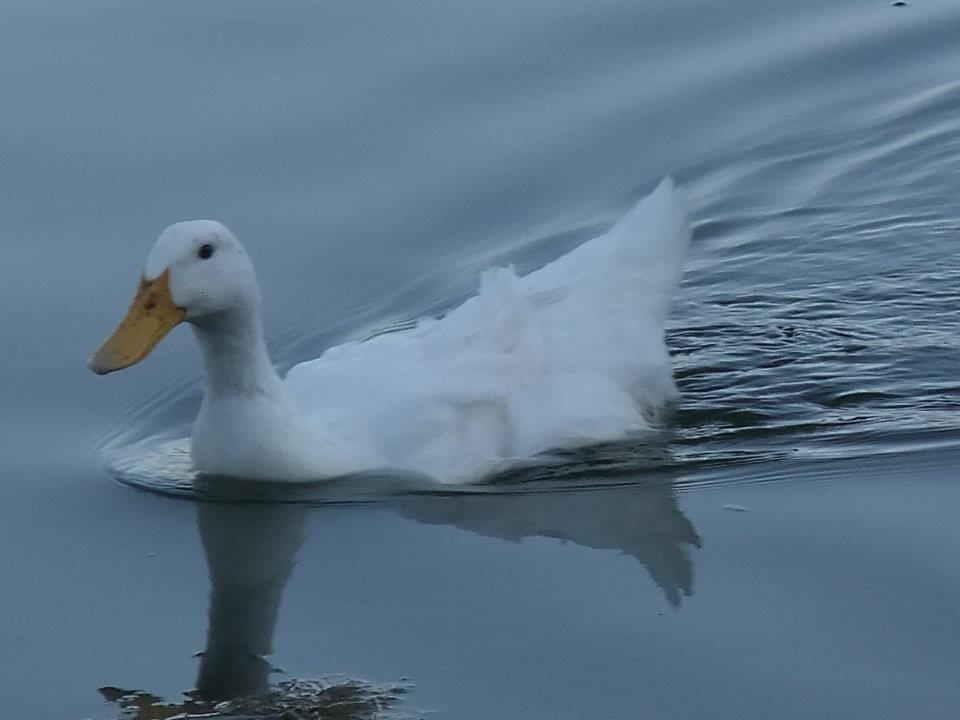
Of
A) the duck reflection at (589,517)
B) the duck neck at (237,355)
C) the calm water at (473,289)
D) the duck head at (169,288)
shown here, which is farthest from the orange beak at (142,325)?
the duck reflection at (589,517)

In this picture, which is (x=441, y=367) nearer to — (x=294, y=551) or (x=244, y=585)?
(x=294, y=551)

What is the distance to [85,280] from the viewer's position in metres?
9.01

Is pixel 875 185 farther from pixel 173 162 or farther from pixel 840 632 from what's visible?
pixel 840 632

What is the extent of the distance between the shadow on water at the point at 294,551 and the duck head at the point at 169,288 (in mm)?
788

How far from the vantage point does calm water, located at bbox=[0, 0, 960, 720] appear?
597 centimetres

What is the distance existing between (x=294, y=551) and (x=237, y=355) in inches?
31.5

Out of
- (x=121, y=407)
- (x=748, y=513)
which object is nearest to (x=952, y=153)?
(x=748, y=513)

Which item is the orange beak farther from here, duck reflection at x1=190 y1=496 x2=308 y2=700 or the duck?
duck reflection at x1=190 y1=496 x2=308 y2=700

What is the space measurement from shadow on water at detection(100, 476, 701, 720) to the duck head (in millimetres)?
788

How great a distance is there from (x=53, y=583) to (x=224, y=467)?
96 centimetres

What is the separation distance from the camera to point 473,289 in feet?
30.7

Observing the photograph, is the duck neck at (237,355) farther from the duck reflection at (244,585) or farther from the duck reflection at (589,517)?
the duck reflection at (589,517)

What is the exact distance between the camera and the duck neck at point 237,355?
7.15m

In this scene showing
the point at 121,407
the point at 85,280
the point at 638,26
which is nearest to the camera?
the point at 121,407
